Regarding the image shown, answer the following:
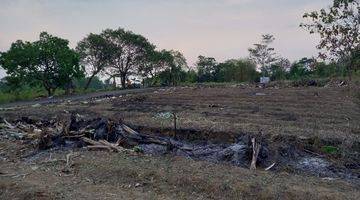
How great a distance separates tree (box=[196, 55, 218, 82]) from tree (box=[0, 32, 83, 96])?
24647 mm

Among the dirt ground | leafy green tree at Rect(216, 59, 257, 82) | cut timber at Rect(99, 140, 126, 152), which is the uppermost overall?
leafy green tree at Rect(216, 59, 257, 82)

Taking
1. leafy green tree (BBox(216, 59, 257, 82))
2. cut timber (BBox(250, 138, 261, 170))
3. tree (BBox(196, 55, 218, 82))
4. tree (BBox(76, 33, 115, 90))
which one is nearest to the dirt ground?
cut timber (BBox(250, 138, 261, 170))

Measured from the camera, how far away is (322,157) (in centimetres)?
927

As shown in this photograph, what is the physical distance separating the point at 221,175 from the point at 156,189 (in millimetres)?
1003

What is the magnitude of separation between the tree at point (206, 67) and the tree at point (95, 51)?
15.5 meters

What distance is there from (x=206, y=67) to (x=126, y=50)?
14573mm

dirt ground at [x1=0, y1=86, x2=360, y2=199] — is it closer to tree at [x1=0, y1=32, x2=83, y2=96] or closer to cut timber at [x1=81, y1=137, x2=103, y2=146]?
cut timber at [x1=81, y1=137, x2=103, y2=146]

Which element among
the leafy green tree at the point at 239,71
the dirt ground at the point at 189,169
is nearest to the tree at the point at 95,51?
the leafy green tree at the point at 239,71

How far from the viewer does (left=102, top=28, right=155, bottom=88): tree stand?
3872cm

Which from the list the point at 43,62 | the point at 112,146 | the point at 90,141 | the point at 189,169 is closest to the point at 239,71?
the point at 43,62

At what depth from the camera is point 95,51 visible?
37.8 m

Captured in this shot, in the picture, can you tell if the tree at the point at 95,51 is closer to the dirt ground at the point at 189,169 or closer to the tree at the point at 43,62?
the tree at the point at 43,62

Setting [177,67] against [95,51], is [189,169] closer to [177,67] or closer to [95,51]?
[95,51]

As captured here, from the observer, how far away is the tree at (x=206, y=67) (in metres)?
51.8
